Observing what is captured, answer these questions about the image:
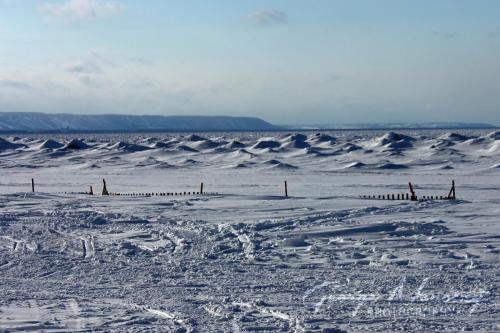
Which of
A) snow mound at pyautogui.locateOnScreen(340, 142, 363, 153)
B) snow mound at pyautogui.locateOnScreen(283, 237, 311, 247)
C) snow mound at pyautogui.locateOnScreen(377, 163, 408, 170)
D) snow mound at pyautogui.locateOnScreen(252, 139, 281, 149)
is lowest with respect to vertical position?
snow mound at pyautogui.locateOnScreen(377, 163, 408, 170)

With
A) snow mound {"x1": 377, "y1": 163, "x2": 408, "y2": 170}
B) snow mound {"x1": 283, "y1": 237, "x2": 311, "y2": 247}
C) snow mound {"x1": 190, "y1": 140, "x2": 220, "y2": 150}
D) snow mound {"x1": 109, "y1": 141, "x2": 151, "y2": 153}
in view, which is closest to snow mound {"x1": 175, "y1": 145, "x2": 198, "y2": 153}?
snow mound {"x1": 190, "y1": 140, "x2": 220, "y2": 150}

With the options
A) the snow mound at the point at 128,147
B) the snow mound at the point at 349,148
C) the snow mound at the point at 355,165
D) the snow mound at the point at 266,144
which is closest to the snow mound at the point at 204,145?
the snow mound at the point at 266,144

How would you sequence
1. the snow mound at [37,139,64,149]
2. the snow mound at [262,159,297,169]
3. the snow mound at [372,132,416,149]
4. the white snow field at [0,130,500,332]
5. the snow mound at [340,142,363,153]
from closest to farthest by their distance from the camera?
the white snow field at [0,130,500,332] < the snow mound at [262,159,297,169] < the snow mound at [340,142,363,153] < the snow mound at [372,132,416,149] < the snow mound at [37,139,64,149]

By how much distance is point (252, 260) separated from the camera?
14.1 m

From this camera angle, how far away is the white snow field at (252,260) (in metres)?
9.58

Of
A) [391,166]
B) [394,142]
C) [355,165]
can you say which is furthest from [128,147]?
[391,166]

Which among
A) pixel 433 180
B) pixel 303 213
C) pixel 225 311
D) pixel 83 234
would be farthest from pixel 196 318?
pixel 433 180

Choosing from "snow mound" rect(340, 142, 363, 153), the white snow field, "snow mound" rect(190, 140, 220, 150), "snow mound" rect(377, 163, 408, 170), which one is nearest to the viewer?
the white snow field

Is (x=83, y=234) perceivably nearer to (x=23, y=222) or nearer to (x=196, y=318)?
(x=23, y=222)

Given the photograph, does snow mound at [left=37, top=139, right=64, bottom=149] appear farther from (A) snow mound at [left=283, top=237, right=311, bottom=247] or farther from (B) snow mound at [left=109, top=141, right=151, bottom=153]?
(A) snow mound at [left=283, top=237, right=311, bottom=247]

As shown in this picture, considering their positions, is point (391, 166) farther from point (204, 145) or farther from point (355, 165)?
point (204, 145)

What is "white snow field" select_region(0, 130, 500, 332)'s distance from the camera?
9.58 m

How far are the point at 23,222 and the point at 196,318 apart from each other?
1213 cm

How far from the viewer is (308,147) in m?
63.9
